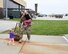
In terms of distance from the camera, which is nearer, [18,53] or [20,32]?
[18,53]

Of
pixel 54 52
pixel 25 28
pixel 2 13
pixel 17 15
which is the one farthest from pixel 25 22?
pixel 17 15

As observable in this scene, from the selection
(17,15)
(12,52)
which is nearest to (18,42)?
(12,52)

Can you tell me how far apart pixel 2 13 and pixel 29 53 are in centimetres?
6808

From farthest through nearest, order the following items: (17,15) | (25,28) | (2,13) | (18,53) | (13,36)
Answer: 1. (17,15)
2. (2,13)
3. (25,28)
4. (13,36)
5. (18,53)

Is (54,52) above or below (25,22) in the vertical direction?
below

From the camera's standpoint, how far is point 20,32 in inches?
587

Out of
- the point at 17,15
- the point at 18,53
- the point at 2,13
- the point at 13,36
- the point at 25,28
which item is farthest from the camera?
the point at 17,15

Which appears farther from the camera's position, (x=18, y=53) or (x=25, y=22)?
(x=25, y=22)

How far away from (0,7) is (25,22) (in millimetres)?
64579

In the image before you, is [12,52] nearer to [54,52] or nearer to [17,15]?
[54,52]

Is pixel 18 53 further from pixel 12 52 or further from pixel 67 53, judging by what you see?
pixel 67 53

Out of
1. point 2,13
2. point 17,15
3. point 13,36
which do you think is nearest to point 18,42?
point 13,36

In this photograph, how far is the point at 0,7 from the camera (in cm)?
7831

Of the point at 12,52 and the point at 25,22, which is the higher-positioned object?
the point at 25,22
